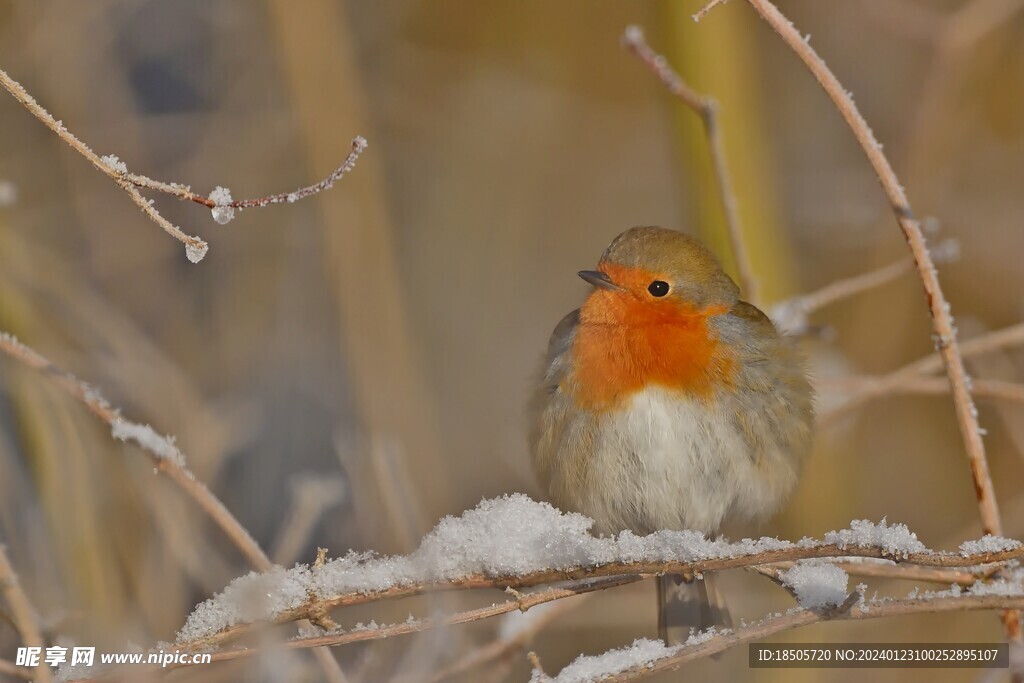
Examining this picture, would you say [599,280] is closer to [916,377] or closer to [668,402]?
[668,402]

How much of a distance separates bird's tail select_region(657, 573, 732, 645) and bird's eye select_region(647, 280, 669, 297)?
853mm

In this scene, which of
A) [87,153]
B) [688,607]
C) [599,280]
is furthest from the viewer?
[688,607]

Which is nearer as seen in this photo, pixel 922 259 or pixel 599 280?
pixel 922 259

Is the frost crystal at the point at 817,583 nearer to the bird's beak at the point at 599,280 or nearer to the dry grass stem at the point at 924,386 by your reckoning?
the dry grass stem at the point at 924,386

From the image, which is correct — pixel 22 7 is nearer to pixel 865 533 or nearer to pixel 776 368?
pixel 776 368

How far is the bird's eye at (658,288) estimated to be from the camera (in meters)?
2.98

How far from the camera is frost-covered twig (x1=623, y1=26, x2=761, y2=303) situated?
2.55 meters

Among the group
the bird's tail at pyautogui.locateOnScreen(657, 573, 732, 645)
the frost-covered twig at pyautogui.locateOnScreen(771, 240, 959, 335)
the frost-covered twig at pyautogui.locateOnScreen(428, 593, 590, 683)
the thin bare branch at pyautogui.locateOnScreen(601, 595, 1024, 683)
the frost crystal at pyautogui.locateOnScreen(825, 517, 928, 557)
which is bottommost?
the thin bare branch at pyautogui.locateOnScreen(601, 595, 1024, 683)

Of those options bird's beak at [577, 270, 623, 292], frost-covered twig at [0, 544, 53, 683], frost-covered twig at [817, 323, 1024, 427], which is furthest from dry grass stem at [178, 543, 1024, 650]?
bird's beak at [577, 270, 623, 292]

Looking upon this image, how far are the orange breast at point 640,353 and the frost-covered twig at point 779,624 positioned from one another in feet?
3.30

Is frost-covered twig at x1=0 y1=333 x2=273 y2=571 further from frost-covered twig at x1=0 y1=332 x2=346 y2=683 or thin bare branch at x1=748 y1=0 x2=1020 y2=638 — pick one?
thin bare branch at x1=748 y1=0 x2=1020 y2=638

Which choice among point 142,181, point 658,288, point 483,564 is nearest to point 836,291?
point 658,288

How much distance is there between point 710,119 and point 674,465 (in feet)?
2.97

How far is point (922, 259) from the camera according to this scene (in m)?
2.07
